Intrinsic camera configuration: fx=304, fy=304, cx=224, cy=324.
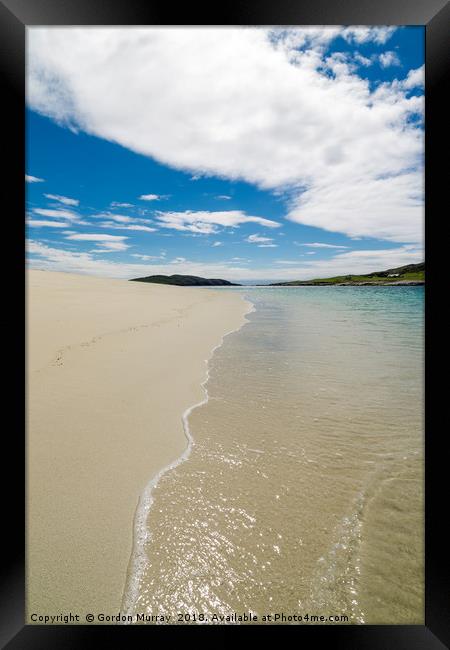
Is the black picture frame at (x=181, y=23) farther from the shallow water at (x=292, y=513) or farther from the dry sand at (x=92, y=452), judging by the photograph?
the shallow water at (x=292, y=513)

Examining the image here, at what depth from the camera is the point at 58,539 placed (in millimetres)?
2131

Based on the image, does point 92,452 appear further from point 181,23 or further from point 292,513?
point 181,23

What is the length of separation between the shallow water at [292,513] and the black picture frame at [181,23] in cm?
38

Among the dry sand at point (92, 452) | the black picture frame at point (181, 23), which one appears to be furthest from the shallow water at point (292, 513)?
the black picture frame at point (181, 23)

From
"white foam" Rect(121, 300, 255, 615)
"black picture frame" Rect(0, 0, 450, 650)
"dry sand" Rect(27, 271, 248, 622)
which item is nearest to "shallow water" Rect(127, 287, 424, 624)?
"white foam" Rect(121, 300, 255, 615)

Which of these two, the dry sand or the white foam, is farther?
the dry sand

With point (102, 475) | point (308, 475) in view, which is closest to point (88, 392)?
point (102, 475)

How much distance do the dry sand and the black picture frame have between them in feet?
0.71

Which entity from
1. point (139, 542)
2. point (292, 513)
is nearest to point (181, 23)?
point (139, 542)

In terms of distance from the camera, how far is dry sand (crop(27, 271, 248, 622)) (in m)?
1.90

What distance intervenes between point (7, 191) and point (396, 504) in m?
3.80

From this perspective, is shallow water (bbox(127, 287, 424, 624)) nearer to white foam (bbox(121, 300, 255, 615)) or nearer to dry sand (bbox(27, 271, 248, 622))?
white foam (bbox(121, 300, 255, 615))

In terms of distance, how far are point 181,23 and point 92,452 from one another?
3627mm

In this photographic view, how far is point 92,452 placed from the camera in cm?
312
